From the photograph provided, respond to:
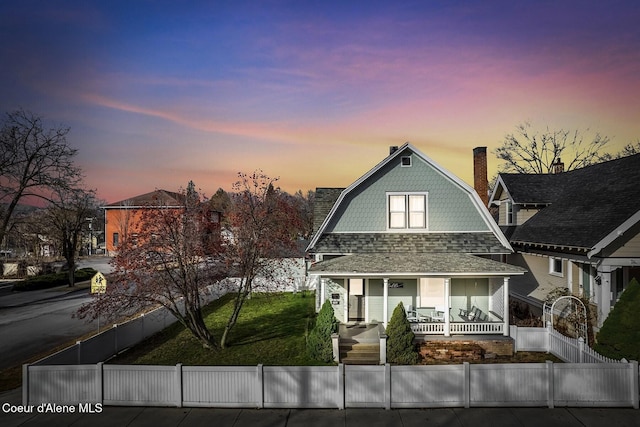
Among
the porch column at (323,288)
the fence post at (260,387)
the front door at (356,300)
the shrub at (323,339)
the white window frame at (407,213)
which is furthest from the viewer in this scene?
the white window frame at (407,213)

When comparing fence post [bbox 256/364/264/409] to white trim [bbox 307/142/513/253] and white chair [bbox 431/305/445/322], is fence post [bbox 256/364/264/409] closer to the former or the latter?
white trim [bbox 307/142/513/253]

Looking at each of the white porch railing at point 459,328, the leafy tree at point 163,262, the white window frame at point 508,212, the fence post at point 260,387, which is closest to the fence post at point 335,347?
the white porch railing at point 459,328

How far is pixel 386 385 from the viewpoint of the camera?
10383mm

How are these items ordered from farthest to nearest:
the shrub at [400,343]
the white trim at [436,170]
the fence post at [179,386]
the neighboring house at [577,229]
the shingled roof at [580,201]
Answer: the white trim at [436,170]
the shingled roof at [580,201]
the neighboring house at [577,229]
the shrub at [400,343]
the fence post at [179,386]

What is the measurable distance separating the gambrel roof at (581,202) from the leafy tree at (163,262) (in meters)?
15.4

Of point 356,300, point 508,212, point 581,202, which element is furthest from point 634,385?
point 508,212

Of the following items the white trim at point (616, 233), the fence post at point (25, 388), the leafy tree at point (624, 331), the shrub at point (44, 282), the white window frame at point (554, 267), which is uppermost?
the white trim at point (616, 233)

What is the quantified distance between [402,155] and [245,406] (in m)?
13.7

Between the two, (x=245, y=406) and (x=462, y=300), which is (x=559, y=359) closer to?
(x=462, y=300)

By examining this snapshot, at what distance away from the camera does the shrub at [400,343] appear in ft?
46.0

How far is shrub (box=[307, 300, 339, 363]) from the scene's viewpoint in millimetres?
14242

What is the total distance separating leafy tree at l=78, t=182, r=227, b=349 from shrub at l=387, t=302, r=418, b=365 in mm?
7134

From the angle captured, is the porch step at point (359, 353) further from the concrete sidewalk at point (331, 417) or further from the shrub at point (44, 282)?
the shrub at point (44, 282)

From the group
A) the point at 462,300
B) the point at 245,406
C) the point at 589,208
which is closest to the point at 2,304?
A: the point at 245,406
